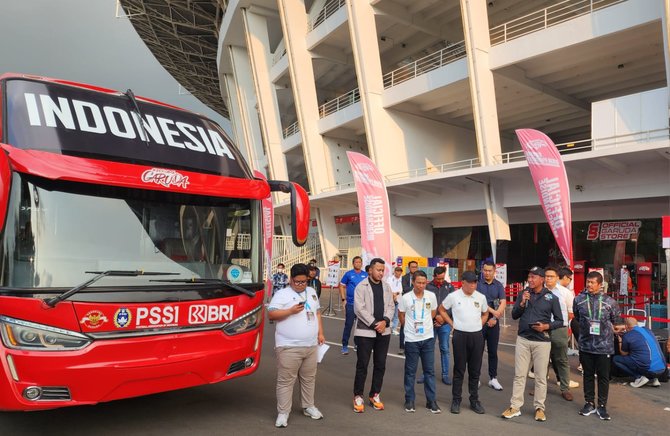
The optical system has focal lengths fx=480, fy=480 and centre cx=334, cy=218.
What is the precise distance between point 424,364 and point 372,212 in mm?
9440

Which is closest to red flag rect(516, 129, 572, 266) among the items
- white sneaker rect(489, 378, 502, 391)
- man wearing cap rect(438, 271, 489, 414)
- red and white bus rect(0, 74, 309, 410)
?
white sneaker rect(489, 378, 502, 391)

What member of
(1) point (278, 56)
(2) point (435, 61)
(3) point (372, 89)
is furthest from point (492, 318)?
(1) point (278, 56)

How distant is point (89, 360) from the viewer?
151 inches

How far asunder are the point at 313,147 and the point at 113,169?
857 inches

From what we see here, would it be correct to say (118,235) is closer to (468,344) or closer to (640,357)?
(468,344)

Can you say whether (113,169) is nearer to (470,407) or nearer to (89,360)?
(89,360)

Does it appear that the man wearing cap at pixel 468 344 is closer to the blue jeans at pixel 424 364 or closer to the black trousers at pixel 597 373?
the blue jeans at pixel 424 364

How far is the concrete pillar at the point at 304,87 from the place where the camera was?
81.8 feet

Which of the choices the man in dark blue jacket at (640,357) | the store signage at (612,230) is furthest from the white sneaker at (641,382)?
the store signage at (612,230)

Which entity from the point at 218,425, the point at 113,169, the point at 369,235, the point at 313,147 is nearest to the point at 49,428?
the point at 218,425

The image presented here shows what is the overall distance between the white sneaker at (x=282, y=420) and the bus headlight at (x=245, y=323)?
0.92 meters

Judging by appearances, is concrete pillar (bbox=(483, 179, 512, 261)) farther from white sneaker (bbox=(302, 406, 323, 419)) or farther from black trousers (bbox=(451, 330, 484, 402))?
white sneaker (bbox=(302, 406, 323, 419))

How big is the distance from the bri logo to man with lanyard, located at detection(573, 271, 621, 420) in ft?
15.3

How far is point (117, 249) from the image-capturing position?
4.27 meters
